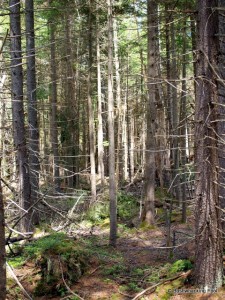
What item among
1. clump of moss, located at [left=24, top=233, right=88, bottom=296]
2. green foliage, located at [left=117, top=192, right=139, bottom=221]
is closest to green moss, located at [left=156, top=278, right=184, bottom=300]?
clump of moss, located at [left=24, top=233, right=88, bottom=296]

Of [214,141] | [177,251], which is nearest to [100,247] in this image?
[177,251]

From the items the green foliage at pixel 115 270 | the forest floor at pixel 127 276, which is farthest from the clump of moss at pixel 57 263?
the green foliage at pixel 115 270

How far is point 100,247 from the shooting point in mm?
10172

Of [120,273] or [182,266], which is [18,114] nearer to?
[120,273]

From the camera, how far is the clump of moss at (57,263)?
680 centimetres

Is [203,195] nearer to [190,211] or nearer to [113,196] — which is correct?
[113,196]

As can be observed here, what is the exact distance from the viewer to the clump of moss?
22.3 ft

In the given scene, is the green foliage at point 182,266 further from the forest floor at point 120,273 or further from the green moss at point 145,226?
the green moss at point 145,226

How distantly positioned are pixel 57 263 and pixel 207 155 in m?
3.91

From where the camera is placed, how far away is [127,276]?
7605 mm

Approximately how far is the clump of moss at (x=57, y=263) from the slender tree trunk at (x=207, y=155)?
298 cm

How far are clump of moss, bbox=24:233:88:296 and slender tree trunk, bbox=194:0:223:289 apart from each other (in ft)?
9.78

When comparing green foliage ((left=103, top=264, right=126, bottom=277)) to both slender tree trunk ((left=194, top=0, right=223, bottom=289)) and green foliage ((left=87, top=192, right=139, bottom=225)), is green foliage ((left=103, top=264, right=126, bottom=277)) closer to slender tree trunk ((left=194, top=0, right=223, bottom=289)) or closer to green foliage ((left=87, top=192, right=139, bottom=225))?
slender tree trunk ((left=194, top=0, right=223, bottom=289))

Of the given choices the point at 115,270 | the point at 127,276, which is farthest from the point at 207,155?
the point at 115,270
